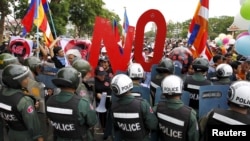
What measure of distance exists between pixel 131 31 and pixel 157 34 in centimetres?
115

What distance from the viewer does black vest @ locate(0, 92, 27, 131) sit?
3938mm

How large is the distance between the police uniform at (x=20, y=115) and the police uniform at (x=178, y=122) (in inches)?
63.8

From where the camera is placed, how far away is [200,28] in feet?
24.7

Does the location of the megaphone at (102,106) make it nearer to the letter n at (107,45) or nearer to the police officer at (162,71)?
the letter n at (107,45)

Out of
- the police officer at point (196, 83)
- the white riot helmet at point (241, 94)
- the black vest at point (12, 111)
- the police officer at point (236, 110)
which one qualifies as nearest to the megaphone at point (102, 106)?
the police officer at point (196, 83)

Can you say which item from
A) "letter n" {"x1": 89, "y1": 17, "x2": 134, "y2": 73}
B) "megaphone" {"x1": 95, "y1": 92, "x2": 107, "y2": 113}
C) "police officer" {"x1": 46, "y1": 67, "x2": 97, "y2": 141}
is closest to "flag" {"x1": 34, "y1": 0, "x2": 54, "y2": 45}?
"letter n" {"x1": 89, "y1": 17, "x2": 134, "y2": 73}

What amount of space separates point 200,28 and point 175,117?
428cm

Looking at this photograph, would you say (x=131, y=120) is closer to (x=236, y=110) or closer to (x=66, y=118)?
(x=66, y=118)

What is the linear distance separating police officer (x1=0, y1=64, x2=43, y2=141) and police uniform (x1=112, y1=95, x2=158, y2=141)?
105cm

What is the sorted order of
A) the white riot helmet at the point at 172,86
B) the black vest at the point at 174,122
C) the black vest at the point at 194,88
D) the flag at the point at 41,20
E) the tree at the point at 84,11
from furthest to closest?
the tree at the point at 84,11 → the flag at the point at 41,20 → the black vest at the point at 194,88 → the white riot helmet at the point at 172,86 → the black vest at the point at 174,122

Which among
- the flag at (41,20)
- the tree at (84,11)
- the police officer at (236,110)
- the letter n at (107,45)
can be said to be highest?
the tree at (84,11)

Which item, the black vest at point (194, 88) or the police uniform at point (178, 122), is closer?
the police uniform at point (178, 122)

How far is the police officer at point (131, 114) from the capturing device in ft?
13.0

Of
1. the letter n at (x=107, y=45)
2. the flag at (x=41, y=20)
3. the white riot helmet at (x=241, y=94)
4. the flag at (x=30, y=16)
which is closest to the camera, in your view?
the white riot helmet at (x=241, y=94)
